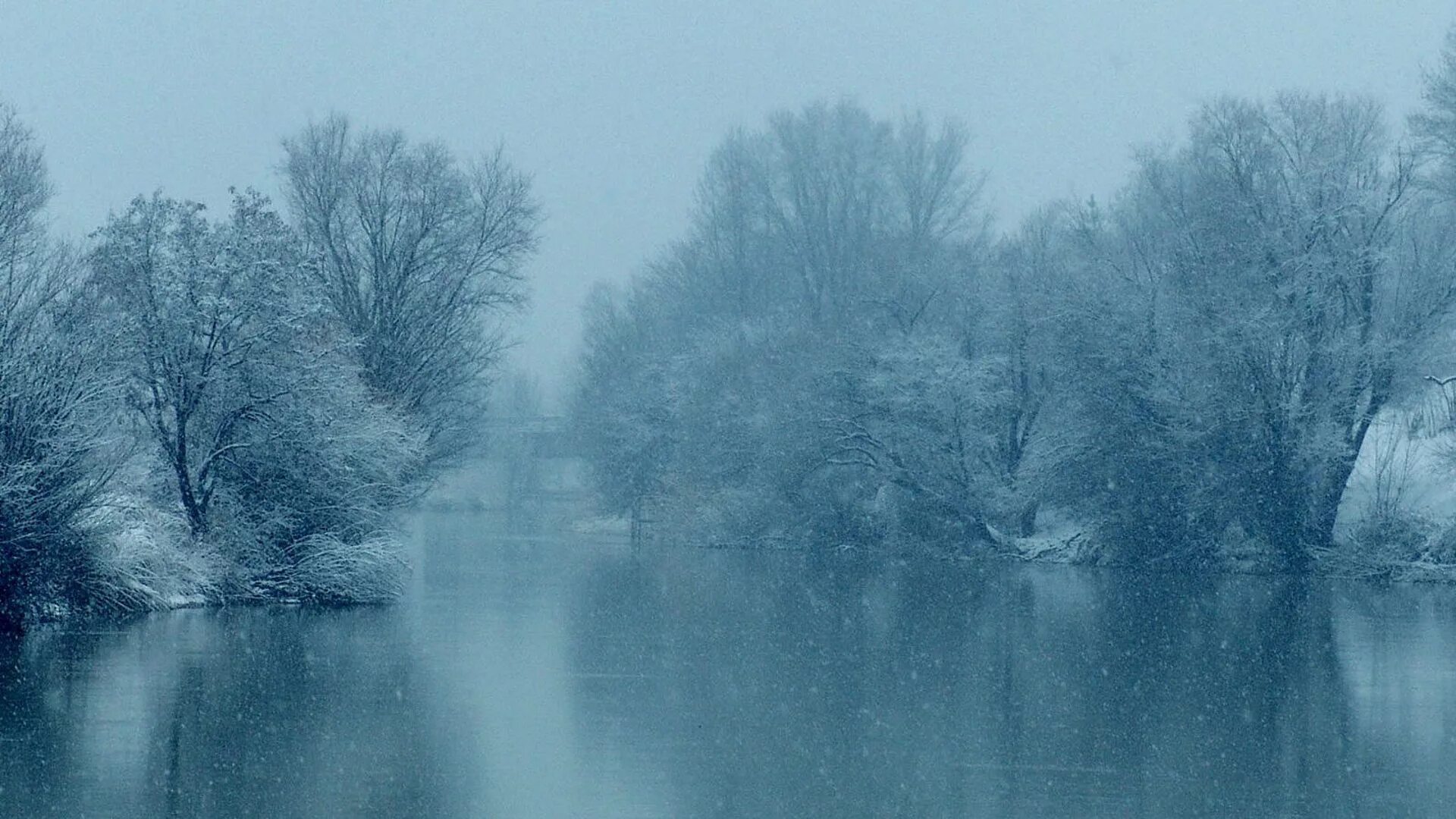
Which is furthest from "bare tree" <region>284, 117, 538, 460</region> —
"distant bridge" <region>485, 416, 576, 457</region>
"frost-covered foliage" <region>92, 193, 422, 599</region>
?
"distant bridge" <region>485, 416, 576, 457</region>

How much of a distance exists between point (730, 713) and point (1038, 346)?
35.1 m

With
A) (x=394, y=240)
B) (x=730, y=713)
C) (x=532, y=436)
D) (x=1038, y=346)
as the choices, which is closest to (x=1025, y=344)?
(x=1038, y=346)

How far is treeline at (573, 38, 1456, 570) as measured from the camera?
39250 mm

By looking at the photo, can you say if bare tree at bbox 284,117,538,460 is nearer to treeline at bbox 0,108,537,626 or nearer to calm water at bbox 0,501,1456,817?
treeline at bbox 0,108,537,626

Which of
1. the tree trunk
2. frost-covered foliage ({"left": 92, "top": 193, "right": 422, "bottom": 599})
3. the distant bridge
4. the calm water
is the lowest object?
the calm water

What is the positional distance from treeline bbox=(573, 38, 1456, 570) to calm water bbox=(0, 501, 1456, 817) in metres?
14.0

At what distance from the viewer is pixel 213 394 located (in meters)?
27.0

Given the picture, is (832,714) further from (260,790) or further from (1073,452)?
(1073,452)

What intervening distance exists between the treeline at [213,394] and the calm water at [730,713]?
1334mm

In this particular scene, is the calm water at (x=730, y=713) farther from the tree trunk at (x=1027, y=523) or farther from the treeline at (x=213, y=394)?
the tree trunk at (x=1027, y=523)

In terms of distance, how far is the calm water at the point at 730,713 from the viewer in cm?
988

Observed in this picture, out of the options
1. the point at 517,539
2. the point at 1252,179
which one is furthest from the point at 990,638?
the point at 517,539

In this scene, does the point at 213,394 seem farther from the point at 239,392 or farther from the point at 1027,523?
the point at 1027,523

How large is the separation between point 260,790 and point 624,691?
5.39 meters
